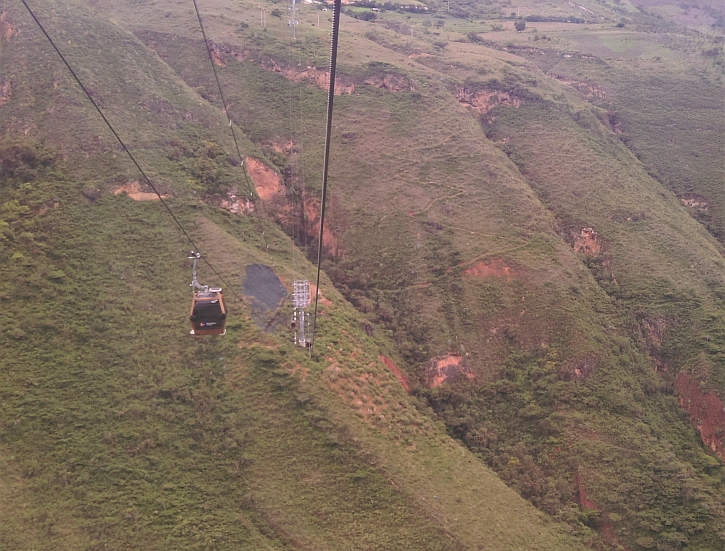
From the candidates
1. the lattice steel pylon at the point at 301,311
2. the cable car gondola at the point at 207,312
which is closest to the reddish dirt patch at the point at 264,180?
the lattice steel pylon at the point at 301,311

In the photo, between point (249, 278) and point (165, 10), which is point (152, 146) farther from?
point (165, 10)

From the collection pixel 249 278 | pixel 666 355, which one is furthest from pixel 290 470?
pixel 666 355

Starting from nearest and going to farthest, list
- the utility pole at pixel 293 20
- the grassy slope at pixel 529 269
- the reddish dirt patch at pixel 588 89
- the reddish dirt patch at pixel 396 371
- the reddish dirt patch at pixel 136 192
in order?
1. the grassy slope at pixel 529 269
2. the reddish dirt patch at pixel 396 371
3. the reddish dirt patch at pixel 136 192
4. the utility pole at pixel 293 20
5. the reddish dirt patch at pixel 588 89

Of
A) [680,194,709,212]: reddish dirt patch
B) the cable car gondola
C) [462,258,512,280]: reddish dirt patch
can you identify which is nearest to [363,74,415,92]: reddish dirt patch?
[462,258,512,280]: reddish dirt patch

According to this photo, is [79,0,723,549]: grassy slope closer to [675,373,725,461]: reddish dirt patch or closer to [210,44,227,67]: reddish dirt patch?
[675,373,725,461]: reddish dirt patch

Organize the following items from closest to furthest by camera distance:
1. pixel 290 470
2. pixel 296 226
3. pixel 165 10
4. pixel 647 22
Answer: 1. pixel 290 470
2. pixel 296 226
3. pixel 165 10
4. pixel 647 22

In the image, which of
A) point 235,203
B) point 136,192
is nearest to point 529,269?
point 235,203

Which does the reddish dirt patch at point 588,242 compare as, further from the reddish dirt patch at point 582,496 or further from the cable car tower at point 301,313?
the cable car tower at point 301,313
